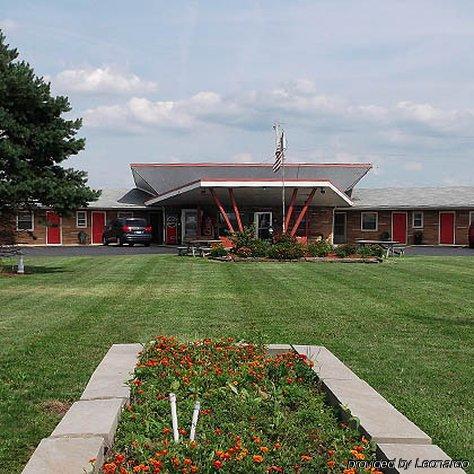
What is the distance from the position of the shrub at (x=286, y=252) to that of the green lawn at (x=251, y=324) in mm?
5479

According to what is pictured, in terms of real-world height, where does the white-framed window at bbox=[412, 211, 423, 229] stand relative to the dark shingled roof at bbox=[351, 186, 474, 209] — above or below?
below

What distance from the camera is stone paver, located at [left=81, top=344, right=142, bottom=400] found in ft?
22.2

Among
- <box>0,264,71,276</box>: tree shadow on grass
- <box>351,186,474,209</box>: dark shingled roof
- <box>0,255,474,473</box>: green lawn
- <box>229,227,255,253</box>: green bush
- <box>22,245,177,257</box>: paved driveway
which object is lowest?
<box>22,245,177,257</box>: paved driveway

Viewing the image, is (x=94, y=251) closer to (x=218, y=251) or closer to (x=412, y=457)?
(x=218, y=251)

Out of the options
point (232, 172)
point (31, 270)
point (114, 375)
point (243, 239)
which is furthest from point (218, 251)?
point (114, 375)

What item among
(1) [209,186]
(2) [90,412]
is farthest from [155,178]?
(2) [90,412]

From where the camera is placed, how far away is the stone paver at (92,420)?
5.50 metres

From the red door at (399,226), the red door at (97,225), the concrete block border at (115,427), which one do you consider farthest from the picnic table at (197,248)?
the concrete block border at (115,427)

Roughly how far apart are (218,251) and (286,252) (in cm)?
288

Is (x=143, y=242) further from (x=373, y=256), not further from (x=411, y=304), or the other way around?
(x=411, y=304)

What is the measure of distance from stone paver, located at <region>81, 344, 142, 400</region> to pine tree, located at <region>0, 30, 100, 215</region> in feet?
43.9

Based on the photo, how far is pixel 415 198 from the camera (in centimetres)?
5009

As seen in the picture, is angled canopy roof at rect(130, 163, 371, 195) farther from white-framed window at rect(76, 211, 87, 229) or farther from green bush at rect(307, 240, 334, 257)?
green bush at rect(307, 240, 334, 257)

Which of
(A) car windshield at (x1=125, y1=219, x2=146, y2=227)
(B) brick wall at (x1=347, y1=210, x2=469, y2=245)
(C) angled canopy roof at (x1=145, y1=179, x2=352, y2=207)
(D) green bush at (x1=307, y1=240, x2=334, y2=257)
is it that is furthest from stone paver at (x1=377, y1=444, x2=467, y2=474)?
(B) brick wall at (x1=347, y1=210, x2=469, y2=245)
